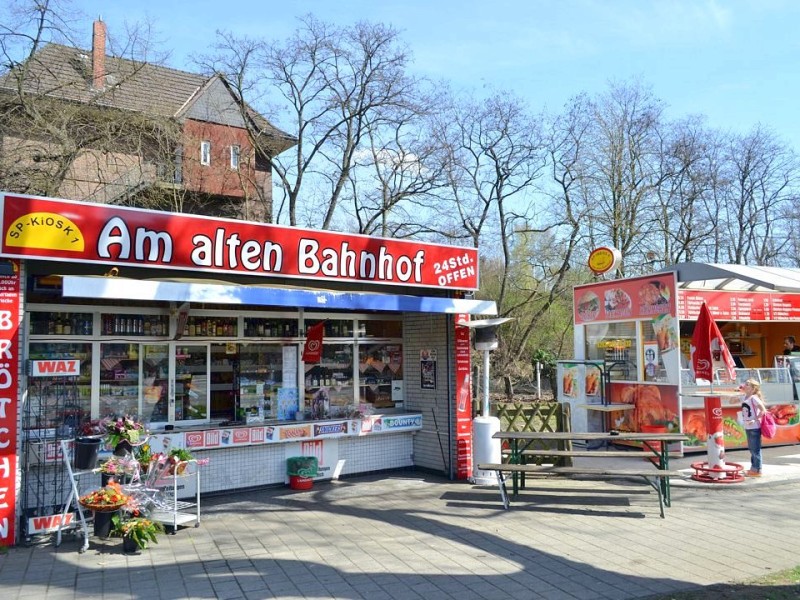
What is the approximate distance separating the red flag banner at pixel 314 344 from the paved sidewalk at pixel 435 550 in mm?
1925

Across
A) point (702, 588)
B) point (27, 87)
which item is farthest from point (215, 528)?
point (27, 87)

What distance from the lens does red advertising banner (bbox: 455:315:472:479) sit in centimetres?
964

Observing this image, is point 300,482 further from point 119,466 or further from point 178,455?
point 119,466

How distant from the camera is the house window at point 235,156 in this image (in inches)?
903

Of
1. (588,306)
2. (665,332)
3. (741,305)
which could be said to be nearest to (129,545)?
(665,332)

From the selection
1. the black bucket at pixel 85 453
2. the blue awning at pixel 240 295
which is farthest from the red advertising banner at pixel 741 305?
the black bucket at pixel 85 453

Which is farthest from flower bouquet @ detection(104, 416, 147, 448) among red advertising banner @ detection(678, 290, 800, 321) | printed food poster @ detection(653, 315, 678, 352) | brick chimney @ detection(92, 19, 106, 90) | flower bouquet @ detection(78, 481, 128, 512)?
brick chimney @ detection(92, 19, 106, 90)

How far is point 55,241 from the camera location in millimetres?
6578

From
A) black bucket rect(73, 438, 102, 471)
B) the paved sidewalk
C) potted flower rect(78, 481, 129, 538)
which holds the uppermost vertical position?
black bucket rect(73, 438, 102, 471)

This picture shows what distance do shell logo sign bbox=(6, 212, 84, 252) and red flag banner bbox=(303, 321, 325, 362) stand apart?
3519mm

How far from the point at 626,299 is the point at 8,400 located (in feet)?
35.7

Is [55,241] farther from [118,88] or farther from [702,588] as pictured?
[118,88]

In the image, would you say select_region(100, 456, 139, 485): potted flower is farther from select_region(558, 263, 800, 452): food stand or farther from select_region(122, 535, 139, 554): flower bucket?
select_region(558, 263, 800, 452): food stand

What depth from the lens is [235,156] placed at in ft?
75.8
